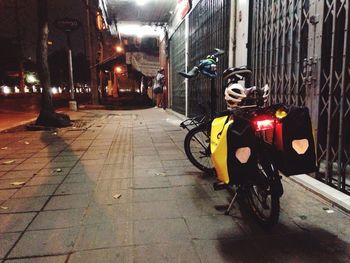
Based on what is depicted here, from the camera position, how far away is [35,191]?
194 inches

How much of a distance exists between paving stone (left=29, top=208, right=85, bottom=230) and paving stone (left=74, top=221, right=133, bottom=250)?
265 mm

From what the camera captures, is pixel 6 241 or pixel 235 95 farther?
pixel 235 95

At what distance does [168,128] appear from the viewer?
11547mm

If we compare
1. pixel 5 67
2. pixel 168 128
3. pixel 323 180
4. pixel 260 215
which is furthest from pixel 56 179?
pixel 5 67

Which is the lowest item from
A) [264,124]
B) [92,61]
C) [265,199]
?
[265,199]

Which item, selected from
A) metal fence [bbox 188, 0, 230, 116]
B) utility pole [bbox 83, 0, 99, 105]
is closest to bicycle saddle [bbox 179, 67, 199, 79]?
metal fence [bbox 188, 0, 230, 116]

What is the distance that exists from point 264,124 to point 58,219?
268 cm

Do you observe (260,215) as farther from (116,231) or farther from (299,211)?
(116,231)

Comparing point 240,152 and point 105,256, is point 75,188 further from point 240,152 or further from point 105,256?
point 240,152

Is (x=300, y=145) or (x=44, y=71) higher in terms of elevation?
(x=44, y=71)

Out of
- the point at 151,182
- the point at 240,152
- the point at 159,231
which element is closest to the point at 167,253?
the point at 159,231

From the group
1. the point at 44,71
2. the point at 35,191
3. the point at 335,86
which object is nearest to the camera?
the point at 335,86

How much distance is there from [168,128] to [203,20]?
4017mm

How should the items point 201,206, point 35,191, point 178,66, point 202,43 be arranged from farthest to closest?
point 178,66 → point 202,43 → point 35,191 → point 201,206
